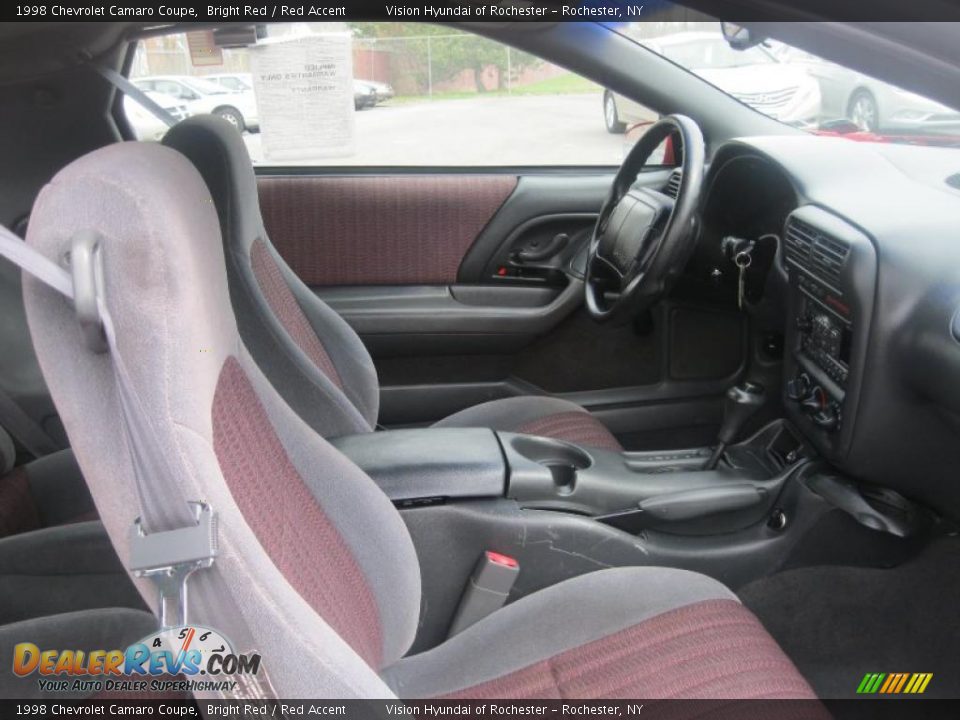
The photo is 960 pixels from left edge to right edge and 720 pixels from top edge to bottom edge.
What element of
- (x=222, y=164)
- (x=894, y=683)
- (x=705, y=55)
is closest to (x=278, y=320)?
(x=222, y=164)

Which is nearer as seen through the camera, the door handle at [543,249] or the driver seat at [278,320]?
the driver seat at [278,320]

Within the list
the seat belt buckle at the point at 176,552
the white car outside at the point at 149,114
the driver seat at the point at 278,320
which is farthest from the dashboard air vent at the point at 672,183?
the seat belt buckle at the point at 176,552

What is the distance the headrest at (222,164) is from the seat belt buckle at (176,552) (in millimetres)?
663

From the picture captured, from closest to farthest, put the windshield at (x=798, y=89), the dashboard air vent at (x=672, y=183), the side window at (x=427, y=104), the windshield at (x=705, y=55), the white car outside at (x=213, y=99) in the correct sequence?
1. the windshield at (x=798, y=89)
2. the windshield at (x=705, y=55)
3. the dashboard air vent at (x=672, y=183)
4. the side window at (x=427, y=104)
5. the white car outside at (x=213, y=99)

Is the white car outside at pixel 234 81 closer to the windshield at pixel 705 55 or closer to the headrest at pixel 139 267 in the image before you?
the windshield at pixel 705 55

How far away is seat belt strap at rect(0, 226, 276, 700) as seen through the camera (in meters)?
0.56

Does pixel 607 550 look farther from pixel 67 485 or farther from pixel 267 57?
pixel 267 57

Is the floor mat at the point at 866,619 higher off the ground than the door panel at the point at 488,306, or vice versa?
the door panel at the point at 488,306

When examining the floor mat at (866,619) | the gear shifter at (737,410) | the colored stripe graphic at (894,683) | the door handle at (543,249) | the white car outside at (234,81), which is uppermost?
the white car outside at (234,81)

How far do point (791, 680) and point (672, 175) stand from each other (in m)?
1.22

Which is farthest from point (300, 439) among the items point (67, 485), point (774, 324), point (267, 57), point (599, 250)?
point (267, 57)

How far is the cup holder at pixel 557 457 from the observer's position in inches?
52.1

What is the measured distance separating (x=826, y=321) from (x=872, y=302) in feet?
0.56

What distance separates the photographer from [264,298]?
1228 mm
